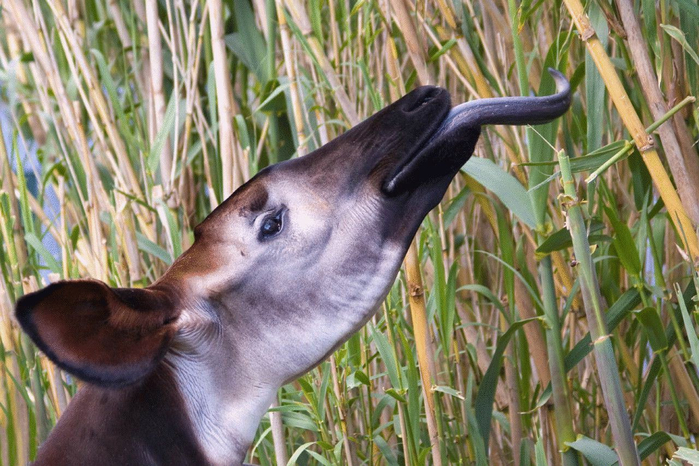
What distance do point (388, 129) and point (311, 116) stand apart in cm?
103

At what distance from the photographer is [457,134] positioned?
3.29ft

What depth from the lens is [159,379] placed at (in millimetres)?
931

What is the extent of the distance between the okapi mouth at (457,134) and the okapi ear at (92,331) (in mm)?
323

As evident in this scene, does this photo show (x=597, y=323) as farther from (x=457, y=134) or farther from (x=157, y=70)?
(x=157, y=70)

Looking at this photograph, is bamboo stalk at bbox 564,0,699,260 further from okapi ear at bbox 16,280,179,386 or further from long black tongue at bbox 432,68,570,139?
okapi ear at bbox 16,280,179,386

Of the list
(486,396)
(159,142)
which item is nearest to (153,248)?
(159,142)

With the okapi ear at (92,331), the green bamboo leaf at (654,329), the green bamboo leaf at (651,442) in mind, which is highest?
the okapi ear at (92,331)

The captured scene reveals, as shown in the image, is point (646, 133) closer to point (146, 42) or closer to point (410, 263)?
point (410, 263)

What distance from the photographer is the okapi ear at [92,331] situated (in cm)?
77

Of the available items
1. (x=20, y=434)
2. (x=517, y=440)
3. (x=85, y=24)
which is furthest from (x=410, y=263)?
(x=85, y=24)

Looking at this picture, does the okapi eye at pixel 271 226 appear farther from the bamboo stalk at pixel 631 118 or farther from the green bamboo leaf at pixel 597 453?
the green bamboo leaf at pixel 597 453

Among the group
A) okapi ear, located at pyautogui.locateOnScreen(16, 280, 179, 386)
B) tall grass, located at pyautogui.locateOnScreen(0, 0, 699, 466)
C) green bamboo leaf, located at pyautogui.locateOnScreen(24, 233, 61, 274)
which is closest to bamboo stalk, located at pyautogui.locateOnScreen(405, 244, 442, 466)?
tall grass, located at pyautogui.locateOnScreen(0, 0, 699, 466)

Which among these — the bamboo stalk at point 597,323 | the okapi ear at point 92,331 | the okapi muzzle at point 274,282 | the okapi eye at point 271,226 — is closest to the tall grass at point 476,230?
the bamboo stalk at point 597,323

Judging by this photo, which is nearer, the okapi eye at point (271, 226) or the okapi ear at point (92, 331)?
the okapi ear at point (92, 331)
